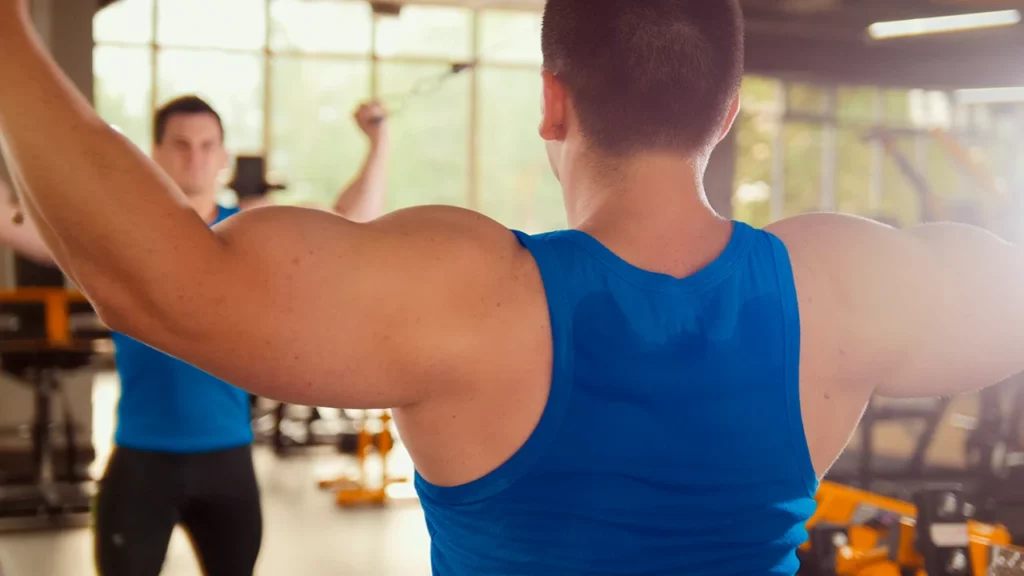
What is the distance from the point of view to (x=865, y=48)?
6391 mm

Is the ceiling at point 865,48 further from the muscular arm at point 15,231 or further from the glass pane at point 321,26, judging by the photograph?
the glass pane at point 321,26

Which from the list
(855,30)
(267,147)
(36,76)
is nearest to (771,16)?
(855,30)

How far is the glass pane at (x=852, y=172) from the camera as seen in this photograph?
12891 mm

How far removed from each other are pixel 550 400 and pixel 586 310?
73 millimetres

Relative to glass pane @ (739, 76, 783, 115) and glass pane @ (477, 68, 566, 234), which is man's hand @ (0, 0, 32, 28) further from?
glass pane @ (739, 76, 783, 115)

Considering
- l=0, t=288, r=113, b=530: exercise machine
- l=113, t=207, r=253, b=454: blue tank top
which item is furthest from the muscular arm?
l=0, t=288, r=113, b=530: exercise machine

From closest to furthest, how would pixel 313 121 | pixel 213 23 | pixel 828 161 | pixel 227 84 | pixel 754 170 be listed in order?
pixel 213 23 → pixel 227 84 → pixel 313 121 → pixel 828 161 → pixel 754 170

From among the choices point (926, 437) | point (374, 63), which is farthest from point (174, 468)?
point (374, 63)

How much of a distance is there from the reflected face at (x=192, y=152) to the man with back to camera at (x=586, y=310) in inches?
79.7

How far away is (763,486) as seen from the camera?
87 centimetres

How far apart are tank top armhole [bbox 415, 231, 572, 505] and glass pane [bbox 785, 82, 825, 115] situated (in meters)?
12.2

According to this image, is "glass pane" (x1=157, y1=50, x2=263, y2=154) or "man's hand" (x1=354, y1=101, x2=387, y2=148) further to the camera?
"glass pane" (x1=157, y1=50, x2=263, y2=154)

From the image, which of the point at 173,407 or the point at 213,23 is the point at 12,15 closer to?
the point at 173,407

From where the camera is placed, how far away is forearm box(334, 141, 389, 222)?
270cm
